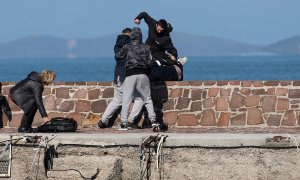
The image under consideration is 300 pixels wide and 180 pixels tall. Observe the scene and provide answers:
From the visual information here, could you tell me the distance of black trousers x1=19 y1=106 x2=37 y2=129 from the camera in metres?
16.9

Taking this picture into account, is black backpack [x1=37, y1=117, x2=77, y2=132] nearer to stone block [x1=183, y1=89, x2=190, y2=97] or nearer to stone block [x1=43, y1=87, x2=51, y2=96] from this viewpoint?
stone block [x1=43, y1=87, x2=51, y2=96]

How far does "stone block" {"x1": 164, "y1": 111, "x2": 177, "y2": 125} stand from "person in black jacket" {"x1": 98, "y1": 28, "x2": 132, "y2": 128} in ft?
2.65

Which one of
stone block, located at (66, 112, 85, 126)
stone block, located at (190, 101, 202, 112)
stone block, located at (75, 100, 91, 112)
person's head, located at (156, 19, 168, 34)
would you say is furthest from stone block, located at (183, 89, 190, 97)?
stone block, located at (66, 112, 85, 126)

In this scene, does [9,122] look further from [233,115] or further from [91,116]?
[233,115]

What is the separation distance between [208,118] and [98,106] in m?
1.88

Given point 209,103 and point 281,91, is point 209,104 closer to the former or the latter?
point 209,103

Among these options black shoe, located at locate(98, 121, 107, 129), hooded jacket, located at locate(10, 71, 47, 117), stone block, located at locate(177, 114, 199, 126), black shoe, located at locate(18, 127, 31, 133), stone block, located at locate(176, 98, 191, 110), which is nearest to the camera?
black shoe, located at locate(18, 127, 31, 133)

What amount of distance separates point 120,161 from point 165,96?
3.87m

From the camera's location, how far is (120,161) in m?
14.4

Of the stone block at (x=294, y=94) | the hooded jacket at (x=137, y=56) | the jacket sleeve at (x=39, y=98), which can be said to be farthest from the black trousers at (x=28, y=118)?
the stone block at (x=294, y=94)

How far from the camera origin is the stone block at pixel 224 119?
17.8 meters

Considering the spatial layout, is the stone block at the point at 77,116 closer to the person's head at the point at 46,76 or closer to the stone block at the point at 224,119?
the person's head at the point at 46,76

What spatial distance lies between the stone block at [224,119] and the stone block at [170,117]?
0.73m

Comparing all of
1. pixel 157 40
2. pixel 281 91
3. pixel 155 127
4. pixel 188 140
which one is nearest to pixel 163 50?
pixel 157 40
